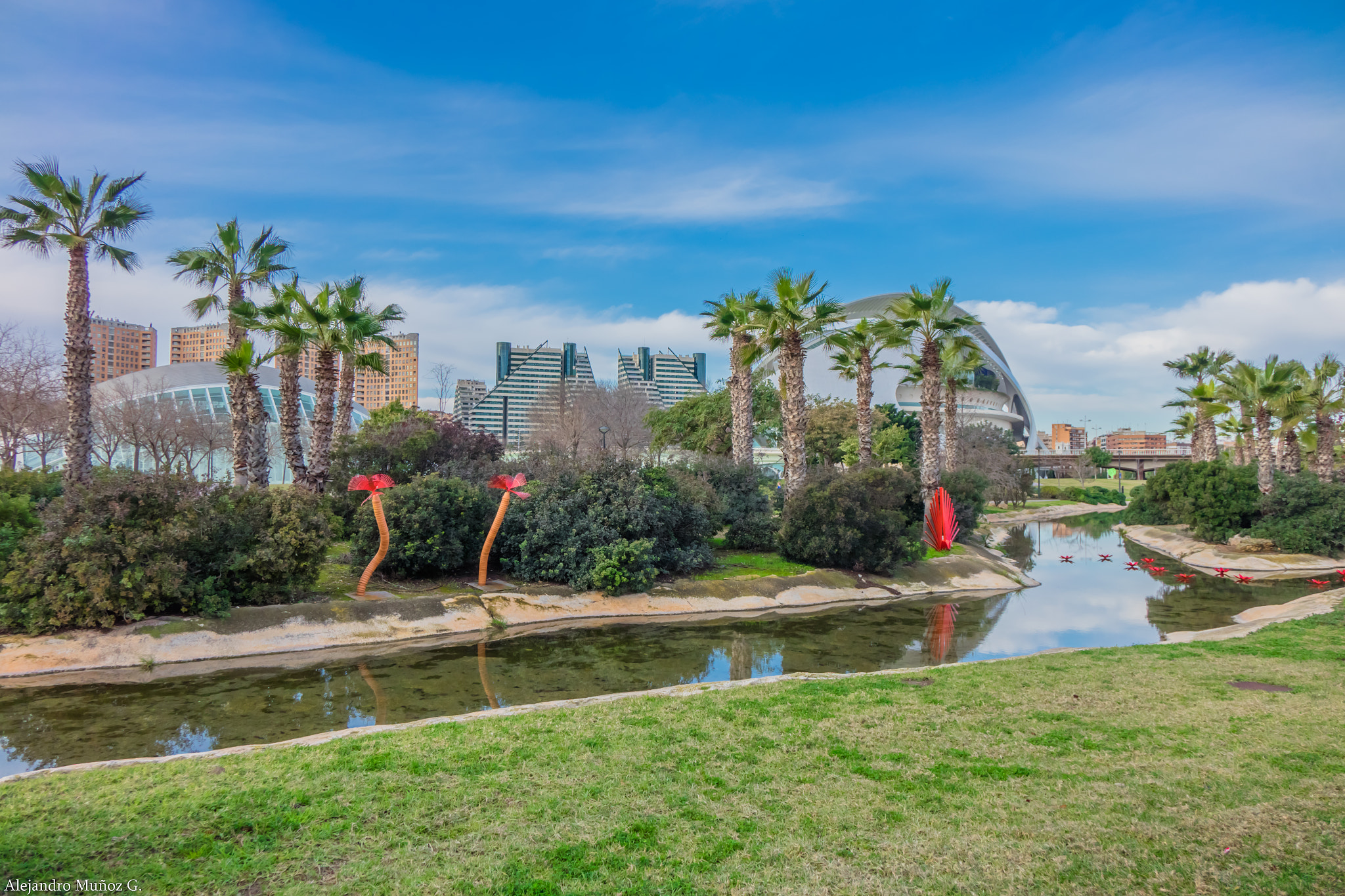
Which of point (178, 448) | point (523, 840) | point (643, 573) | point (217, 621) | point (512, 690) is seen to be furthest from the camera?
point (178, 448)

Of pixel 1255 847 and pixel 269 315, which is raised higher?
pixel 269 315

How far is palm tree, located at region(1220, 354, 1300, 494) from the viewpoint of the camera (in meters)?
28.7

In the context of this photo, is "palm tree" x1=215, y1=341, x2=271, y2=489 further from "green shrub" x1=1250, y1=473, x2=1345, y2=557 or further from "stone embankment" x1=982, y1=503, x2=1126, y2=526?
"stone embankment" x1=982, y1=503, x2=1126, y2=526

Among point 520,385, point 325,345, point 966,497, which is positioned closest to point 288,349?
point 325,345

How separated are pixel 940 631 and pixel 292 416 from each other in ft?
57.7

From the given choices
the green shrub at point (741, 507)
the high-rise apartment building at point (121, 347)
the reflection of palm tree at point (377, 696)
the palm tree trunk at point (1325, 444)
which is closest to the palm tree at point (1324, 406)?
the palm tree trunk at point (1325, 444)

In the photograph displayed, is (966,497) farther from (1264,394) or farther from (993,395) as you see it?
(993,395)

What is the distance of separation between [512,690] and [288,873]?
6.14m

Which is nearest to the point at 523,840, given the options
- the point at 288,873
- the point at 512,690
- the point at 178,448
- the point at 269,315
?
the point at 288,873

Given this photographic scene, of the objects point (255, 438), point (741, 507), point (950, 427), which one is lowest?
point (741, 507)

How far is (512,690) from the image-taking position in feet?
33.1

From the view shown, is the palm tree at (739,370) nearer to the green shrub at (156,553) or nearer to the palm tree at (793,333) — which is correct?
the palm tree at (793,333)

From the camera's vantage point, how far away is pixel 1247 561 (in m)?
25.5

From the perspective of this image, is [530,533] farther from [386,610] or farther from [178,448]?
[178,448]
